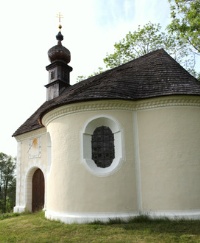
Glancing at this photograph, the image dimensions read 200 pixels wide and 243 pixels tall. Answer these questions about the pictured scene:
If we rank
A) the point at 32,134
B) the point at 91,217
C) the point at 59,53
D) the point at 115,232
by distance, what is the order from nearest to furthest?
the point at 115,232 → the point at 91,217 → the point at 32,134 → the point at 59,53

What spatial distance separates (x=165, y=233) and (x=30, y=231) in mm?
4247

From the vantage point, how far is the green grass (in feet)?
20.6

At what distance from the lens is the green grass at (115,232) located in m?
6.28

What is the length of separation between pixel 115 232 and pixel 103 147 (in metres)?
3.07

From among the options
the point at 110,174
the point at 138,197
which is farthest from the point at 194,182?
the point at 110,174

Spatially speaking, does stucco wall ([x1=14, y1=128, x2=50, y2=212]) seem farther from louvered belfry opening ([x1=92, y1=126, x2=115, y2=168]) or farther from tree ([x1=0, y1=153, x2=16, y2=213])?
tree ([x1=0, y1=153, x2=16, y2=213])

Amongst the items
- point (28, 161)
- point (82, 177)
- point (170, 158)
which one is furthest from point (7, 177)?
point (170, 158)

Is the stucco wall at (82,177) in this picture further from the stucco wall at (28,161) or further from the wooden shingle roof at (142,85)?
the stucco wall at (28,161)

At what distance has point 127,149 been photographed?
863 cm

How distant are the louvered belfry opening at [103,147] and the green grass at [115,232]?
6.76 feet

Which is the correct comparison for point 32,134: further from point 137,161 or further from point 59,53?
point 137,161

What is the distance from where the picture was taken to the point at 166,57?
11172 millimetres

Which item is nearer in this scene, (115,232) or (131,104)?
(115,232)

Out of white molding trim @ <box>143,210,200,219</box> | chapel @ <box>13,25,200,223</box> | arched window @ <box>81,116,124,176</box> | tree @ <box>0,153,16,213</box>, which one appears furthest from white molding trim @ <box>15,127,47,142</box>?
tree @ <box>0,153,16,213</box>
